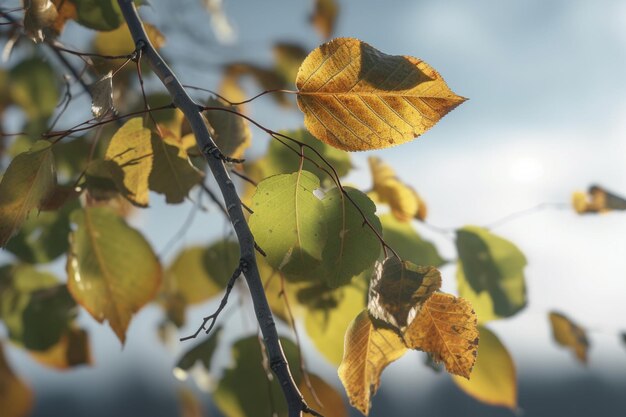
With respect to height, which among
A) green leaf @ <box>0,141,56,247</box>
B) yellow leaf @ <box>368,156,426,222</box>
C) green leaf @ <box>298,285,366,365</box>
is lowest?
green leaf @ <box>298,285,366,365</box>

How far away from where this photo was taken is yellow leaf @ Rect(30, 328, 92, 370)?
0.84 m

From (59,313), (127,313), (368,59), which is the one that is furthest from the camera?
(59,313)

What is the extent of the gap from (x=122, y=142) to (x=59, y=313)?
0.31m

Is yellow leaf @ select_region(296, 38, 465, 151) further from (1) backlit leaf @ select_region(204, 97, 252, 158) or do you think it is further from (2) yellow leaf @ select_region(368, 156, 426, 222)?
(2) yellow leaf @ select_region(368, 156, 426, 222)

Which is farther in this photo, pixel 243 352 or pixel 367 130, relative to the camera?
pixel 243 352

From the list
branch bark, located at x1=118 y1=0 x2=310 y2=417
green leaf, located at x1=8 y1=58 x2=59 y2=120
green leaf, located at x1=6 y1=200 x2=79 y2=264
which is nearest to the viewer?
branch bark, located at x1=118 y1=0 x2=310 y2=417

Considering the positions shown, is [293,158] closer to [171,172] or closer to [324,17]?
[171,172]

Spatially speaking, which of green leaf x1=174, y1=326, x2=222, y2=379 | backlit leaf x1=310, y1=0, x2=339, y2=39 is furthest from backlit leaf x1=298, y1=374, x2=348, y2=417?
backlit leaf x1=310, y1=0, x2=339, y2=39

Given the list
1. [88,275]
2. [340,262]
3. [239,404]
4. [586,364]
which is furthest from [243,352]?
[586,364]

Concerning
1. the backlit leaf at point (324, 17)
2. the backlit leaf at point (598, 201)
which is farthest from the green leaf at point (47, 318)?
the backlit leaf at point (324, 17)

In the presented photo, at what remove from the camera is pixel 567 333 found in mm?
968

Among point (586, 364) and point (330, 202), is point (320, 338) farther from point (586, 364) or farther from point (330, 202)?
point (586, 364)

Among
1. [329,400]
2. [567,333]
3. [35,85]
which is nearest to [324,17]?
[35,85]

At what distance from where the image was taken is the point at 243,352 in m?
0.69
